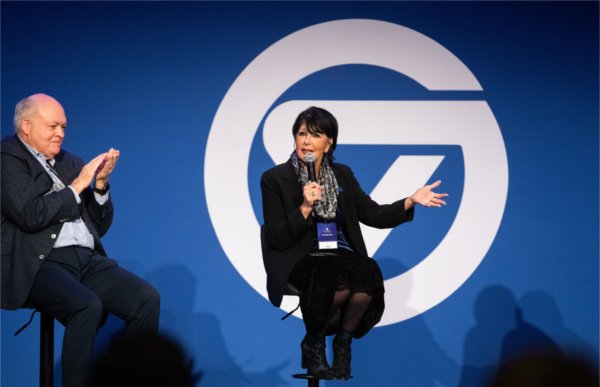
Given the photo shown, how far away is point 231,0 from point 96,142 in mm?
1165

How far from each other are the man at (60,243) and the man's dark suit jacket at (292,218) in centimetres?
55

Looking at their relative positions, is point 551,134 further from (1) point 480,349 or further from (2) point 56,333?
(2) point 56,333

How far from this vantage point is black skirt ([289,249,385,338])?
3.25 metres

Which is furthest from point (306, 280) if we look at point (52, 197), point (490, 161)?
point (490, 161)

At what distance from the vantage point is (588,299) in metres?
4.54

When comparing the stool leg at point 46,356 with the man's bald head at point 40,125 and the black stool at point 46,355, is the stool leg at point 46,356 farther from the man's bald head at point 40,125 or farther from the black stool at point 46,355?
the man's bald head at point 40,125

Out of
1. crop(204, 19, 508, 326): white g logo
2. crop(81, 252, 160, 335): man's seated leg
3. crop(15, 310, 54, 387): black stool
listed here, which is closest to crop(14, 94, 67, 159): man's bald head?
crop(81, 252, 160, 335): man's seated leg

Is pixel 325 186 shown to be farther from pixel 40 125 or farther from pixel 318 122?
pixel 40 125

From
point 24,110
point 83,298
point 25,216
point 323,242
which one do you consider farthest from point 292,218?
point 24,110

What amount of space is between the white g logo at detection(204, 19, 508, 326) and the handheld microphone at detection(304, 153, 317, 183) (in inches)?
47.7

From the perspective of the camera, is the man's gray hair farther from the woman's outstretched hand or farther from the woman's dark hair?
the woman's outstretched hand

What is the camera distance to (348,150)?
15.1 ft

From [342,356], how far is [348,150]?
166 cm

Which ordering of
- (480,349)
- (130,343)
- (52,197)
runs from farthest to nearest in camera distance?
1. (480,349)
2. (52,197)
3. (130,343)
